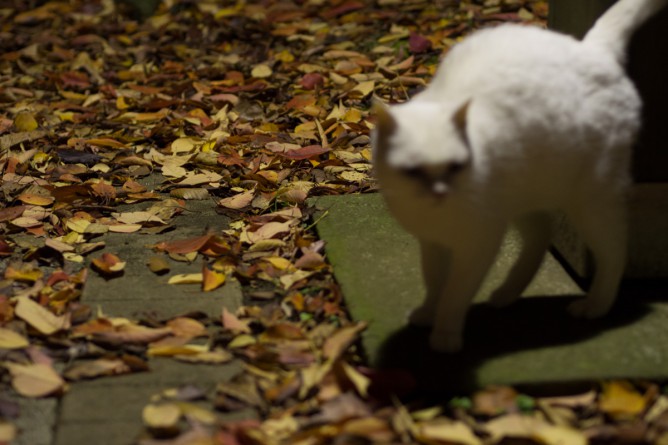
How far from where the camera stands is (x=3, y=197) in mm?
4898

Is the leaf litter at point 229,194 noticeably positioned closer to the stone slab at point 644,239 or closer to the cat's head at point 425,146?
the cat's head at point 425,146

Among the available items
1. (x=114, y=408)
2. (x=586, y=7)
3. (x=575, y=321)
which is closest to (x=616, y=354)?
(x=575, y=321)

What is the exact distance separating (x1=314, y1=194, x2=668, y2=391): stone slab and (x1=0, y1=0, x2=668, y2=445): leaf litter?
3.2 inches

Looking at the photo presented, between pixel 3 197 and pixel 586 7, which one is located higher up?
pixel 586 7

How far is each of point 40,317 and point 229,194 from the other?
5.08 feet

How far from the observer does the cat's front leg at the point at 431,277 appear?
3406 millimetres

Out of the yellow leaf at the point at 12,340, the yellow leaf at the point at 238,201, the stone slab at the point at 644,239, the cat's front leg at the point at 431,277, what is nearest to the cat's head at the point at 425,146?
the cat's front leg at the point at 431,277

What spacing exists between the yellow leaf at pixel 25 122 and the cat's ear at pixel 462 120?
3.75m

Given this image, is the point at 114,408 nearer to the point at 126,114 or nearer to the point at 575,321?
the point at 575,321

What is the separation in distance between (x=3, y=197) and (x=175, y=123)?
136 centimetres

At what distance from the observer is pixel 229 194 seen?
5.01 m

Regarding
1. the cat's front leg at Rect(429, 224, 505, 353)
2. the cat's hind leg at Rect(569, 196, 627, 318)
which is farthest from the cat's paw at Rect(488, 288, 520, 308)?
the cat's front leg at Rect(429, 224, 505, 353)

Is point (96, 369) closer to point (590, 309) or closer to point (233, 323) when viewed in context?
point (233, 323)

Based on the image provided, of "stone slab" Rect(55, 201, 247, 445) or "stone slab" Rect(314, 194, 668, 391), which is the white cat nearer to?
"stone slab" Rect(314, 194, 668, 391)
